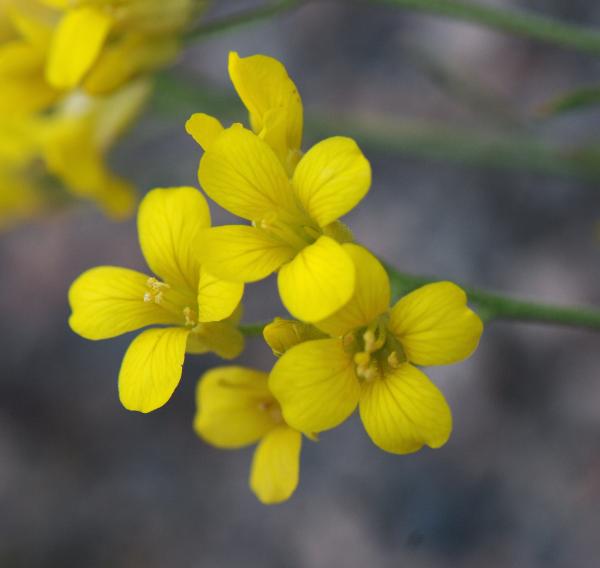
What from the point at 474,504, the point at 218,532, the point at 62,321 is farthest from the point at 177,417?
the point at 474,504

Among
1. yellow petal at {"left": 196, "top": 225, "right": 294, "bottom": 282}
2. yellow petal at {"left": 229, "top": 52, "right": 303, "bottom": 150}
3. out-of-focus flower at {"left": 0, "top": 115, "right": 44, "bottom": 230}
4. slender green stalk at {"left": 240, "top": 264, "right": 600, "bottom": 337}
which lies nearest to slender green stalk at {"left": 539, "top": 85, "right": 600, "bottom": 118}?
slender green stalk at {"left": 240, "top": 264, "right": 600, "bottom": 337}

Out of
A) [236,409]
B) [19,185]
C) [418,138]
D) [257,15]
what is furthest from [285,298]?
[19,185]

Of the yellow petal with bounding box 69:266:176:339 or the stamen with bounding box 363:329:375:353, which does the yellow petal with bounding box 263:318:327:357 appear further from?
the yellow petal with bounding box 69:266:176:339

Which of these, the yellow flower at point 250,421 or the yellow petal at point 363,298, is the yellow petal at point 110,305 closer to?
the yellow flower at point 250,421

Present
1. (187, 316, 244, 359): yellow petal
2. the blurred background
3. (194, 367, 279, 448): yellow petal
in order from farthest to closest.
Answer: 1. the blurred background
2. (194, 367, 279, 448): yellow petal
3. (187, 316, 244, 359): yellow petal

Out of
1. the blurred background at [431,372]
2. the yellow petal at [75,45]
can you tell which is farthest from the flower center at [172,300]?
the blurred background at [431,372]

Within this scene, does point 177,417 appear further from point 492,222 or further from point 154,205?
point 154,205

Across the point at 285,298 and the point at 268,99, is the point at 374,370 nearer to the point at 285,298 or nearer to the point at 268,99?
the point at 285,298
